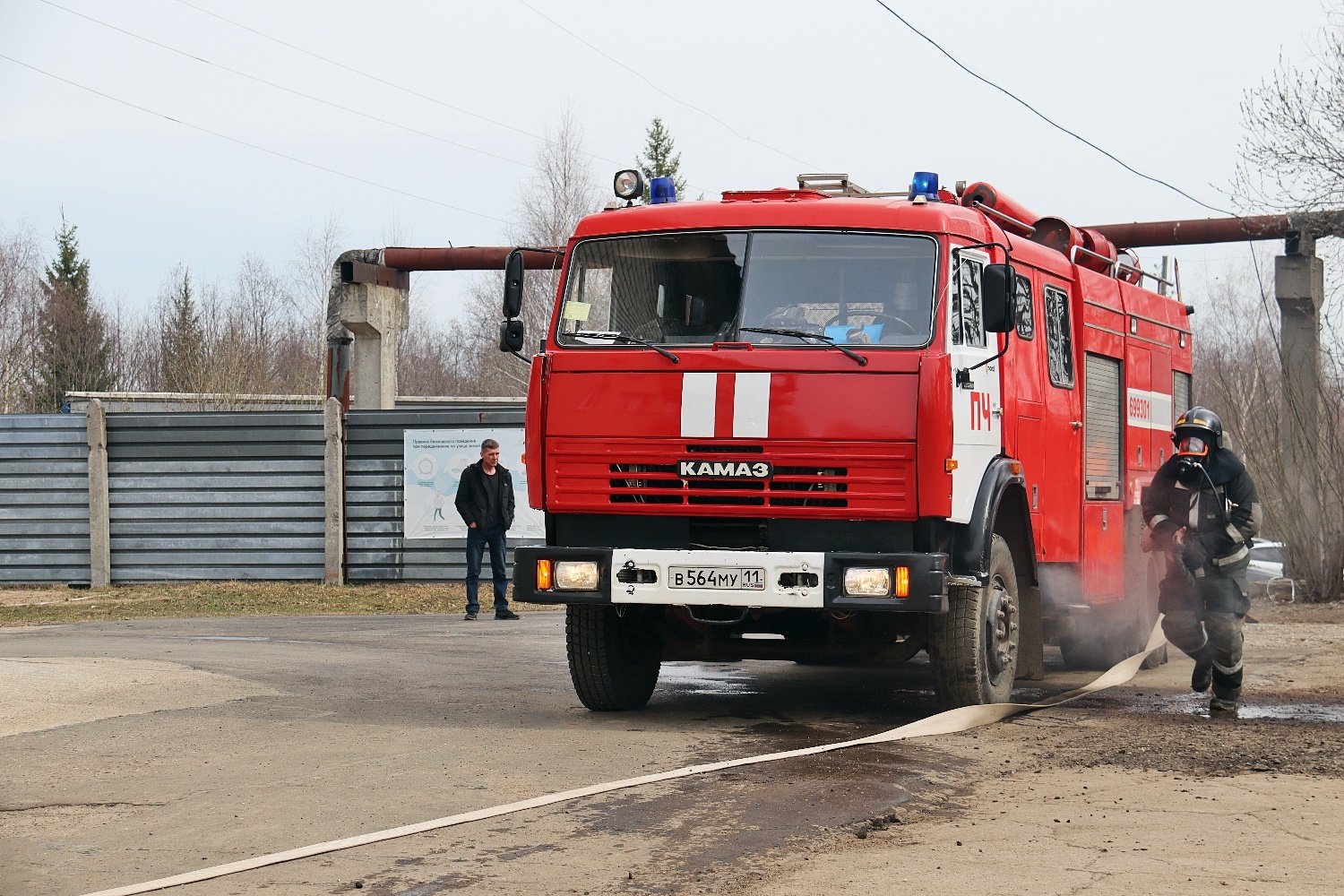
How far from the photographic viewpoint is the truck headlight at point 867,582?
8.34m

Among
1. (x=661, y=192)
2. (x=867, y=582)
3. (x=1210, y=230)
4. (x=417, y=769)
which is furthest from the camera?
(x=1210, y=230)

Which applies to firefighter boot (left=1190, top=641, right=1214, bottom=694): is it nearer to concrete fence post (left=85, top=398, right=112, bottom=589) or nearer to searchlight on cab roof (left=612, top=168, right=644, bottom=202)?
searchlight on cab roof (left=612, top=168, right=644, bottom=202)

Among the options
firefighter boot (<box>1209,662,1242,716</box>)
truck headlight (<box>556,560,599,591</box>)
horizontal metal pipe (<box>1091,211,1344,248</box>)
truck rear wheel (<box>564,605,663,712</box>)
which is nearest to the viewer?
truck headlight (<box>556,560,599,591</box>)

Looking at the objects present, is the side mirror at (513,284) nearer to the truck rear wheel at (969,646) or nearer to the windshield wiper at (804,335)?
the windshield wiper at (804,335)

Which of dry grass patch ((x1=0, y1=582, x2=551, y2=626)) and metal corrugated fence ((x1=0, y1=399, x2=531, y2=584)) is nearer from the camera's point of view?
dry grass patch ((x1=0, y1=582, x2=551, y2=626))

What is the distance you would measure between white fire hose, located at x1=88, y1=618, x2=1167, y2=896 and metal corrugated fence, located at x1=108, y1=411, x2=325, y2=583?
1160 centimetres

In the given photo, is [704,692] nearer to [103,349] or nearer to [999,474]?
[999,474]

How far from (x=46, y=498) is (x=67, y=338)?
35720 mm

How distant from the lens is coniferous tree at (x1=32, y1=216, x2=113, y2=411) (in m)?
50.4

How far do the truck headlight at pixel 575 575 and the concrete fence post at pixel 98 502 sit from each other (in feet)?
41.9

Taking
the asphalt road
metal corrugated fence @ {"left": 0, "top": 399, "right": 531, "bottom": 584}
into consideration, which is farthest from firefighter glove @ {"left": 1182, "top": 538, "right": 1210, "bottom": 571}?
metal corrugated fence @ {"left": 0, "top": 399, "right": 531, "bottom": 584}

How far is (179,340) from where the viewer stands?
53.3 m

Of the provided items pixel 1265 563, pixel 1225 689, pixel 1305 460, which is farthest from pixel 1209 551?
pixel 1265 563

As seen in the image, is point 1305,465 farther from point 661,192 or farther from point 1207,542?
point 661,192
